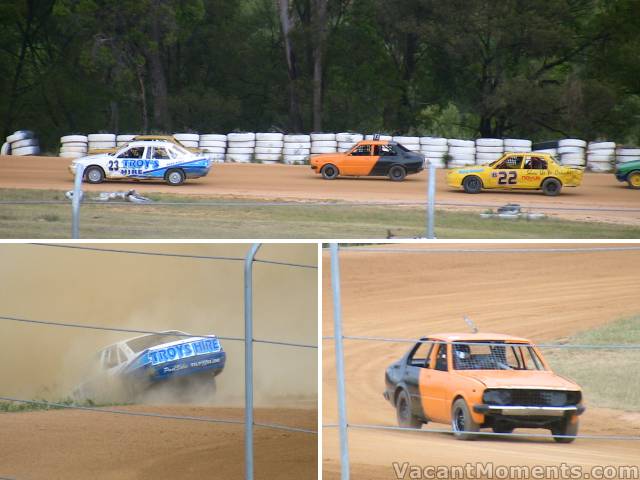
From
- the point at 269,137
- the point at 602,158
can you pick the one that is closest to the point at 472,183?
the point at 602,158

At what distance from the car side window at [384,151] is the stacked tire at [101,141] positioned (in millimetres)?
11602

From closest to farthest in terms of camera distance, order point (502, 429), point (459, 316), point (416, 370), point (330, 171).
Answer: point (502, 429) < point (416, 370) < point (459, 316) < point (330, 171)

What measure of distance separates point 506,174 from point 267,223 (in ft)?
29.6

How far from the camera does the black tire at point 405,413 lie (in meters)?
7.19

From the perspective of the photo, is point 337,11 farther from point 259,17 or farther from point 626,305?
point 626,305

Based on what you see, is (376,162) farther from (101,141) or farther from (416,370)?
(416,370)

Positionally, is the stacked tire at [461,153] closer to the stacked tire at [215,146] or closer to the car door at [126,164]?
the stacked tire at [215,146]

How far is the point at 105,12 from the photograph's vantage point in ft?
141

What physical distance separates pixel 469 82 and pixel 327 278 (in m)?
38.9

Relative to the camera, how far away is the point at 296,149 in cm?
3409

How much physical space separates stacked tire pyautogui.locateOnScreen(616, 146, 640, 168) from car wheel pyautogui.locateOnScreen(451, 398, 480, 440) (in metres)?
26.9

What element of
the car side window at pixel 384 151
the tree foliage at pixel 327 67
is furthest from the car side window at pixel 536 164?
the tree foliage at pixel 327 67

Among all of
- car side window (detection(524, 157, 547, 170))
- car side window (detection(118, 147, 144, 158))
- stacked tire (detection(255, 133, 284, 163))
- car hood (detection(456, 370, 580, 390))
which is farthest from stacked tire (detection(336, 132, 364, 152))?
car hood (detection(456, 370, 580, 390))

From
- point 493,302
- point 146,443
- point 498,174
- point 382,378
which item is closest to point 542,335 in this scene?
point 493,302
